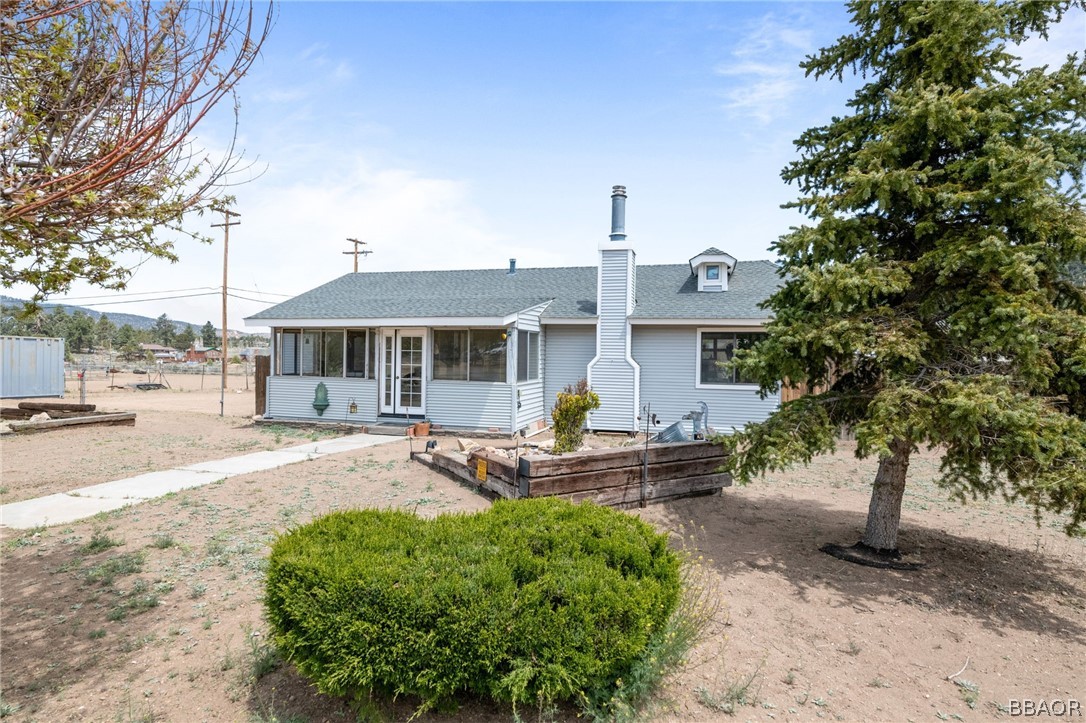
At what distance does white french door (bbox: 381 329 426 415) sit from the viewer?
13.5 m

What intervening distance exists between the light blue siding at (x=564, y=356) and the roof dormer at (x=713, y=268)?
3133 millimetres

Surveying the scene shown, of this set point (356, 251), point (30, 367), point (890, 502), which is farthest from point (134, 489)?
point (356, 251)

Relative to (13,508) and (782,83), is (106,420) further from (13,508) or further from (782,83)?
(782,83)

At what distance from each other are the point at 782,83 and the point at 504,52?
3.85m

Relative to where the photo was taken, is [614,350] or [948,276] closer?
[948,276]

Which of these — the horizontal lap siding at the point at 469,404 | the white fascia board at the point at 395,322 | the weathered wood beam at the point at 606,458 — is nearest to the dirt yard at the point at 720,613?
the weathered wood beam at the point at 606,458

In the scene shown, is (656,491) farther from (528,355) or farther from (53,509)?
(528,355)

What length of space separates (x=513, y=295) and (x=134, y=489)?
9820 millimetres

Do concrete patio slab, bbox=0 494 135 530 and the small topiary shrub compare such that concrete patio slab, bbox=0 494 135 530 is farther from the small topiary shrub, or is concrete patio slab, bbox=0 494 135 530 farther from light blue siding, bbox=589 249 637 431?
light blue siding, bbox=589 249 637 431

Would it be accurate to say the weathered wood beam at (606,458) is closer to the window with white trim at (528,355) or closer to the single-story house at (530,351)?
the single-story house at (530,351)

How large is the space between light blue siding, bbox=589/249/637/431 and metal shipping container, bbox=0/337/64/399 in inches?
796

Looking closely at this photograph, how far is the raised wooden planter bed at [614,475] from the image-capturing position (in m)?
6.03

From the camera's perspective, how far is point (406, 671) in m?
2.58

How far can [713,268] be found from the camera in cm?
1445
